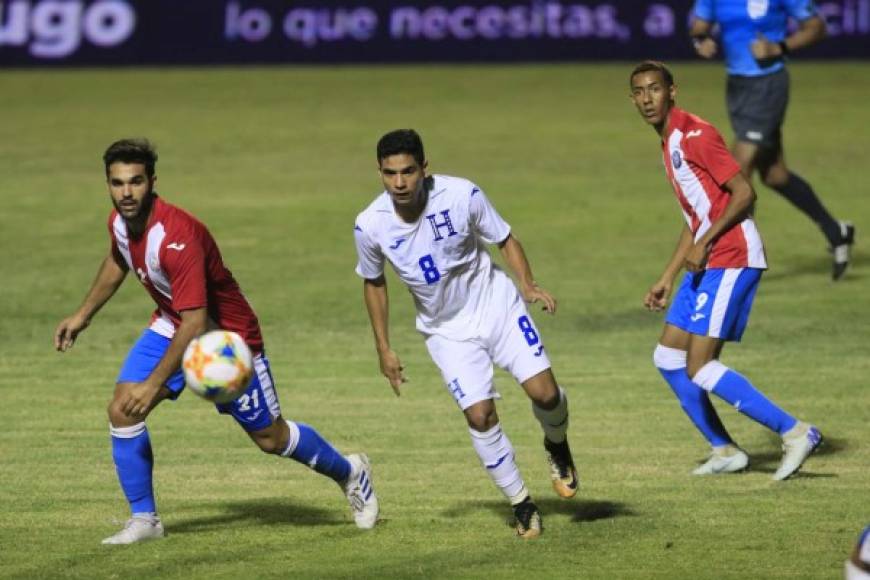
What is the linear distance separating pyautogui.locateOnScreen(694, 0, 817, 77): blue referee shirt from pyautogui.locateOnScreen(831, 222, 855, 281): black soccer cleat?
1477 mm

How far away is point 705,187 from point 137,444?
3.23 meters

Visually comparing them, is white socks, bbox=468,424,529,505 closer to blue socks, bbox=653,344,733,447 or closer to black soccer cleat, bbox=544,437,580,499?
black soccer cleat, bbox=544,437,580,499

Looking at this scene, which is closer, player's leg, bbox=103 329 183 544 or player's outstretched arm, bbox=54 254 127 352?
player's leg, bbox=103 329 183 544

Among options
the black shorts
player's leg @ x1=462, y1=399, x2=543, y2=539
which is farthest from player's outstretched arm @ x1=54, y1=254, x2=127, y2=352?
the black shorts

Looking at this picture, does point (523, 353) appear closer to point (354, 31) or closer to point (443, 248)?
point (443, 248)

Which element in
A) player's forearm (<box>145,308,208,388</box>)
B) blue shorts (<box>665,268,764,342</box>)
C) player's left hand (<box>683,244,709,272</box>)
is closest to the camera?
player's forearm (<box>145,308,208,388</box>)

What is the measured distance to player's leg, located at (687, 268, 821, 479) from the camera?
29.6ft

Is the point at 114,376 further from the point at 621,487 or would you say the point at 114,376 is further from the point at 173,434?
the point at 621,487

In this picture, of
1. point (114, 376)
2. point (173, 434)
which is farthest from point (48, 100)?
point (173, 434)

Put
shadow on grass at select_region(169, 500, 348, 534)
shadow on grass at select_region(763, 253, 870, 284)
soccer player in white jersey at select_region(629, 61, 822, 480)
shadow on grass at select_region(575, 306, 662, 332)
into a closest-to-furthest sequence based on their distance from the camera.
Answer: shadow on grass at select_region(169, 500, 348, 534)
soccer player in white jersey at select_region(629, 61, 822, 480)
shadow on grass at select_region(575, 306, 662, 332)
shadow on grass at select_region(763, 253, 870, 284)

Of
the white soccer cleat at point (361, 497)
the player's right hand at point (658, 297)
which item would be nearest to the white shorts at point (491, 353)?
the white soccer cleat at point (361, 497)

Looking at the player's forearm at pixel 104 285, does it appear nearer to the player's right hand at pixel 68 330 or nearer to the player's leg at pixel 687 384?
the player's right hand at pixel 68 330

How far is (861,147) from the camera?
2206cm

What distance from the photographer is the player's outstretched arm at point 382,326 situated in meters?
8.19
